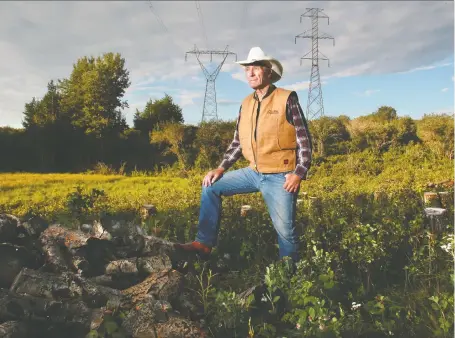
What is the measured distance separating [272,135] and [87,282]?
183 centimetres

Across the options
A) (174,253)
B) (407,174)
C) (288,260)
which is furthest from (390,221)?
(407,174)

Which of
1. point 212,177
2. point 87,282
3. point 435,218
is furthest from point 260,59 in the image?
point 435,218

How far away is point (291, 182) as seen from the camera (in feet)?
A: 13.5

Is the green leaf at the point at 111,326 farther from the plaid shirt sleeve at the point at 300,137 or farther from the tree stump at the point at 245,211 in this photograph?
the tree stump at the point at 245,211

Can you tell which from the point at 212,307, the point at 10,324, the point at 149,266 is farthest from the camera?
the point at 149,266

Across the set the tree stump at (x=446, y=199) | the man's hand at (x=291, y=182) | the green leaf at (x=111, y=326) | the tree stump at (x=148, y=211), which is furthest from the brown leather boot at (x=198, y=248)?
the tree stump at (x=446, y=199)

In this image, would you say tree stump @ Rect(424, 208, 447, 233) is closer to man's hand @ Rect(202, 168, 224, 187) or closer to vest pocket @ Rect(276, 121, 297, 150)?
vest pocket @ Rect(276, 121, 297, 150)

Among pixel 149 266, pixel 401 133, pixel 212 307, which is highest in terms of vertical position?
pixel 401 133

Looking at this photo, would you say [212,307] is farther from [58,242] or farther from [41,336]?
[58,242]

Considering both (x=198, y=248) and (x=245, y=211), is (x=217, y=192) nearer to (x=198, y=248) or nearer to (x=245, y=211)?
(x=198, y=248)

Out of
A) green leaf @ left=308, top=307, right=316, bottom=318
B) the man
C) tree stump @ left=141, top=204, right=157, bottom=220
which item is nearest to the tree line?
tree stump @ left=141, top=204, right=157, bottom=220

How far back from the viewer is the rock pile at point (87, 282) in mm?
3504

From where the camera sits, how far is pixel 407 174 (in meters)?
14.6

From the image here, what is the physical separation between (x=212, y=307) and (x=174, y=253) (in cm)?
86
